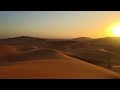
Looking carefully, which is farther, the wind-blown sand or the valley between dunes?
the valley between dunes

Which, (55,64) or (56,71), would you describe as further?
(55,64)

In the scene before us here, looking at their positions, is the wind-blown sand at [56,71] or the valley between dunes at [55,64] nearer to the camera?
the wind-blown sand at [56,71]

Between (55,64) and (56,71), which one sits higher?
(55,64)
